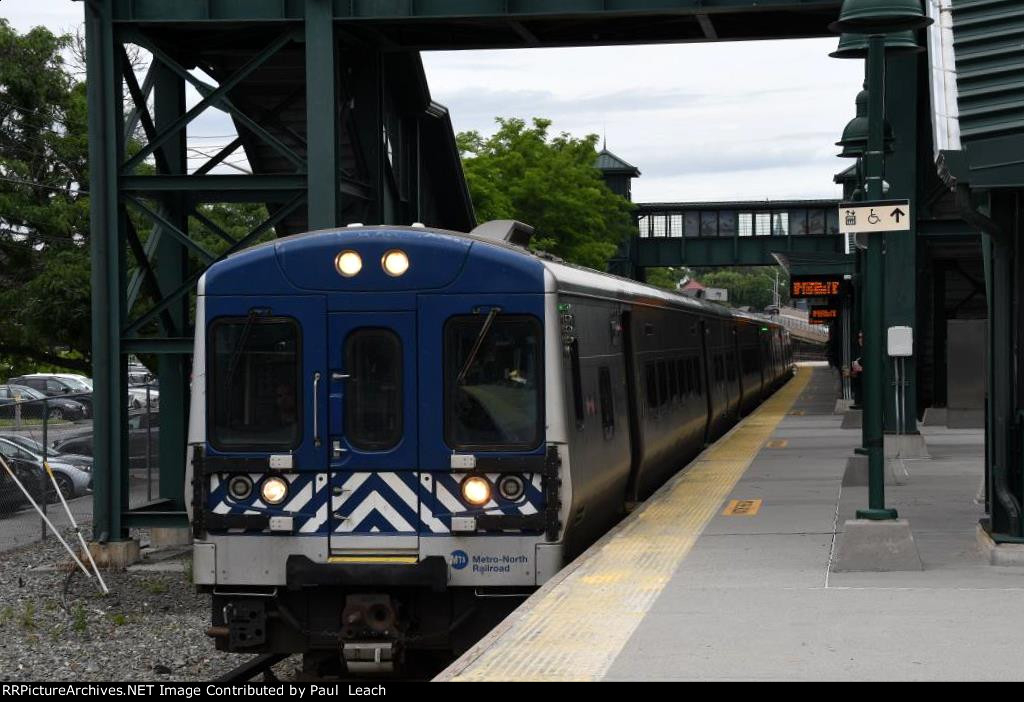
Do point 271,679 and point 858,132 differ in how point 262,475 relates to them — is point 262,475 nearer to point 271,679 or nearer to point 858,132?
point 271,679

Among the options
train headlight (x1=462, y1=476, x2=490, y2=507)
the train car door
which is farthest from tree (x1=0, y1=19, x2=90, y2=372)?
train headlight (x1=462, y1=476, x2=490, y2=507)

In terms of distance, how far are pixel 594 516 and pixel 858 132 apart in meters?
9.27

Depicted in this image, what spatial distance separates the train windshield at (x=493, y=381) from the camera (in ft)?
35.0

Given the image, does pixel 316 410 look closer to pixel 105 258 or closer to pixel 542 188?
pixel 105 258

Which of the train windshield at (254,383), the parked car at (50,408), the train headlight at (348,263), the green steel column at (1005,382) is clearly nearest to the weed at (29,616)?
the train windshield at (254,383)

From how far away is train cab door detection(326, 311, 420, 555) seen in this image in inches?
417

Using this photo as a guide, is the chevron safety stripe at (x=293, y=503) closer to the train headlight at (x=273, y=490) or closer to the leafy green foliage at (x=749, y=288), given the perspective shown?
the train headlight at (x=273, y=490)

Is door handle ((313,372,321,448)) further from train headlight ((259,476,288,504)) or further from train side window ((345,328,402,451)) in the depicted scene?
train headlight ((259,476,288,504))

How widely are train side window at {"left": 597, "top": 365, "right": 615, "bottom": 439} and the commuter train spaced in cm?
203

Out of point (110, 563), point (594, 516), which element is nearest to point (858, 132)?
point (594, 516)

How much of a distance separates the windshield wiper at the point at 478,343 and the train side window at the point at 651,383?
19.4 feet

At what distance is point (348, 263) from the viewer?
1081 centimetres

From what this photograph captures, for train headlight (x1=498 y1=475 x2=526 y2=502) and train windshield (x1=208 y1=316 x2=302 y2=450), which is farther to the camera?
train windshield (x1=208 y1=316 x2=302 y2=450)
